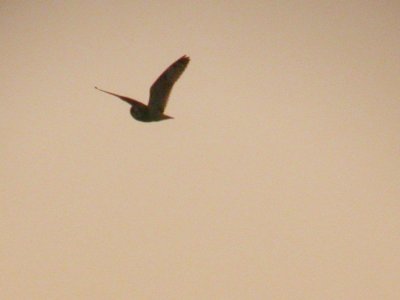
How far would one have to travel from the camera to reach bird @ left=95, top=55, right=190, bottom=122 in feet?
6.91

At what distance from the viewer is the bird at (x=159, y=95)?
6.91ft

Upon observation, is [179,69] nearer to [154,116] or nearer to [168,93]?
[168,93]

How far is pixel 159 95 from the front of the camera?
2.21 meters

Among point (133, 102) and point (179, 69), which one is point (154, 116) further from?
point (179, 69)

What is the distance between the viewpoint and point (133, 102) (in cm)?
220

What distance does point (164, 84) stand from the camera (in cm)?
216

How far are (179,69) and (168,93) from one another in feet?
0.45

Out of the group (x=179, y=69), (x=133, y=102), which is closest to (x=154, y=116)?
(x=133, y=102)

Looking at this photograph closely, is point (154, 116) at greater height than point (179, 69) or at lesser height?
lesser

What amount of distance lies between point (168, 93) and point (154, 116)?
0.14 m

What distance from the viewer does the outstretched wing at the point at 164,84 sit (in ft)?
6.89

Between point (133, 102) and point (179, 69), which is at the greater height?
point (179, 69)

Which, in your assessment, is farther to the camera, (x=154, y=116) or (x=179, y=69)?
(x=154, y=116)

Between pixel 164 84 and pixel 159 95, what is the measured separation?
0.07m
